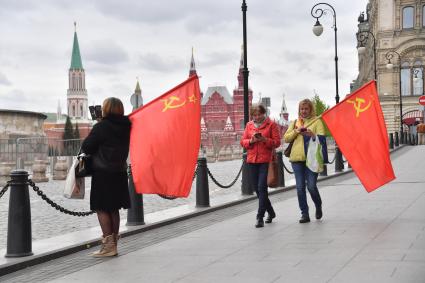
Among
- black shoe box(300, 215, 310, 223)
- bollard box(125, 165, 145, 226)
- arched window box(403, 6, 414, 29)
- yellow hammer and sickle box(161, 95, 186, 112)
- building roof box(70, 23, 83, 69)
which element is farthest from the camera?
building roof box(70, 23, 83, 69)

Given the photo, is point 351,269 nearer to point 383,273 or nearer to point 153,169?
point 383,273

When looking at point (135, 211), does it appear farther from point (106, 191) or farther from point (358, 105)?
point (358, 105)

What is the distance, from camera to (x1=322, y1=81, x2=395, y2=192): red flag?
33.1 ft

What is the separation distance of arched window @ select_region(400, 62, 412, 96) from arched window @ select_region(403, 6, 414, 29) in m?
4.04

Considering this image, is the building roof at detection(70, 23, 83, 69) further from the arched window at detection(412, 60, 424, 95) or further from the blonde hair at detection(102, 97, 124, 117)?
the blonde hair at detection(102, 97, 124, 117)

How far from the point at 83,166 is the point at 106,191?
377mm

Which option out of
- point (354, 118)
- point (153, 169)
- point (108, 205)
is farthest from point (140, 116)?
point (354, 118)

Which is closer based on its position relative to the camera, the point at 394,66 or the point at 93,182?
the point at 93,182

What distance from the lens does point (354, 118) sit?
33.7 feet

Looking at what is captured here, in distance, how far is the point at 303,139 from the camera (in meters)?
9.53

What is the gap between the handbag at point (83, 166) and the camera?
7.32 metres

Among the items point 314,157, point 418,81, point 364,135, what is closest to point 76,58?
point 418,81

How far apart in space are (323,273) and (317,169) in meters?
3.49

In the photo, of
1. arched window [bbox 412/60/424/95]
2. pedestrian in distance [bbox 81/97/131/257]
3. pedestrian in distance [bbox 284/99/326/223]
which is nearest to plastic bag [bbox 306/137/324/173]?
pedestrian in distance [bbox 284/99/326/223]
